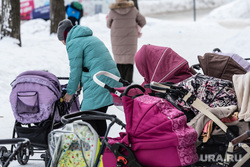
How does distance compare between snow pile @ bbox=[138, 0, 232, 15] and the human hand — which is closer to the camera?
the human hand

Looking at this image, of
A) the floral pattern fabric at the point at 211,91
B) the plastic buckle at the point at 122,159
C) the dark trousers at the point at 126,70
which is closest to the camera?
the plastic buckle at the point at 122,159

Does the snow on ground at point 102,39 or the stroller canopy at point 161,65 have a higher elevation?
the stroller canopy at point 161,65

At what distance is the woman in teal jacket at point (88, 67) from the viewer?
5484 mm

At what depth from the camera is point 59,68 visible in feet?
36.7

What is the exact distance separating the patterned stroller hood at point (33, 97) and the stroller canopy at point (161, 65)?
102 centimetres

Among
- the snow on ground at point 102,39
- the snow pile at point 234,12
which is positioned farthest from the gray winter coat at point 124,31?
the snow pile at point 234,12

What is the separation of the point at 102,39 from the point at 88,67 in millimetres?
10511

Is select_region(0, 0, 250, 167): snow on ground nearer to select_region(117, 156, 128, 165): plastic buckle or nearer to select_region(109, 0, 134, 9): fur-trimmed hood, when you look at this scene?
select_region(109, 0, 134, 9): fur-trimmed hood

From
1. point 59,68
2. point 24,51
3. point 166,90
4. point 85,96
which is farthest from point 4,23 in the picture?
point 166,90

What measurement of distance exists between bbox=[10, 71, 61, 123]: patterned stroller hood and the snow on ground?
728 millimetres

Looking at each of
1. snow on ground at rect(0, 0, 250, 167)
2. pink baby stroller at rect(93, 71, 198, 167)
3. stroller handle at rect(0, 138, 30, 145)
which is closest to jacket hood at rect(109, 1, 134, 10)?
snow on ground at rect(0, 0, 250, 167)

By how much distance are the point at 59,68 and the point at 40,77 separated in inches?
234

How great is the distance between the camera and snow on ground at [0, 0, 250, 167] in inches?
373

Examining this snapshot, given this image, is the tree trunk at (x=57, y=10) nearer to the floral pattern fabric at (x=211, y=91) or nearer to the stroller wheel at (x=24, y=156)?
the stroller wheel at (x=24, y=156)
